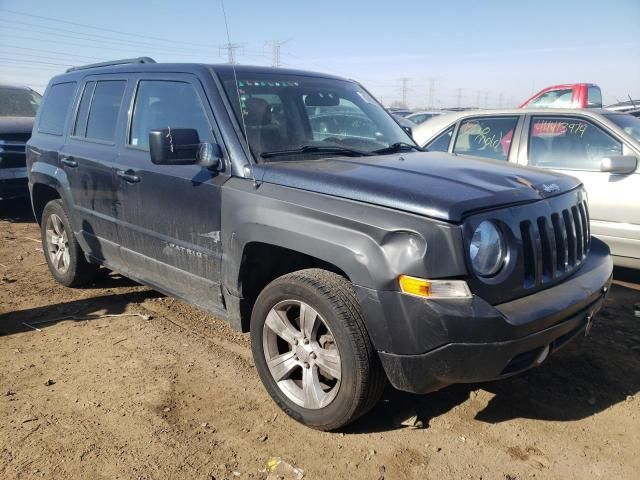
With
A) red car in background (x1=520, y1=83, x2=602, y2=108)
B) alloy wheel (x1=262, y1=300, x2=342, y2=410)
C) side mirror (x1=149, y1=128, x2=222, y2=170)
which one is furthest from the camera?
red car in background (x1=520, y1=83, x2=602, y2=108)

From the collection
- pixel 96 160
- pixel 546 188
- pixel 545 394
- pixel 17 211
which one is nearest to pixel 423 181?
pixel 546 188

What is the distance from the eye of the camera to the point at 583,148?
519cm

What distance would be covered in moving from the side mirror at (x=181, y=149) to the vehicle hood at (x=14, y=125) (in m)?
6.65

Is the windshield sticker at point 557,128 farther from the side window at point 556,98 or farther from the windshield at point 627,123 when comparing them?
the side window at point 556,98

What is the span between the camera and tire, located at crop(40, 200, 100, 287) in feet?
15.8

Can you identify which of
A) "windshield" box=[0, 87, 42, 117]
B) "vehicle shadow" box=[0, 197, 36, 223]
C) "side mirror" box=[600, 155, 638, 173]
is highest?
"windshield" box=[0, 87, 42, 117]

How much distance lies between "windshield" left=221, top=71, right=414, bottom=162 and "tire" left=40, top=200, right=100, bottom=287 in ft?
8.04

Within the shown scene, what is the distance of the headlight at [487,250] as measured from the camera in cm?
233

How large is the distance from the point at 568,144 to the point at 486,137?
897 millimetres

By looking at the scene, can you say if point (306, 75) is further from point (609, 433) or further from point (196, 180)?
point (609, 433)

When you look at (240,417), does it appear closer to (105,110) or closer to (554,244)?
(554,244)

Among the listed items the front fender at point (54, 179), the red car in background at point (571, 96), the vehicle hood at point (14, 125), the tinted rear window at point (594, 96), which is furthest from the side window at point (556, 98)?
the vehicle hood at point (14, 125)

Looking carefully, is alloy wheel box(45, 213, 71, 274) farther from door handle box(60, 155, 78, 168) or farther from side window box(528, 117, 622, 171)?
side window box(528, 117, 622, 171)

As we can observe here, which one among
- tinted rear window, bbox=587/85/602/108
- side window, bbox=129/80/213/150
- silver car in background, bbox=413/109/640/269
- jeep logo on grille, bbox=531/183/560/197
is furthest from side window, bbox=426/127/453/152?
tinted rear window, bbox=587/85/602/108
